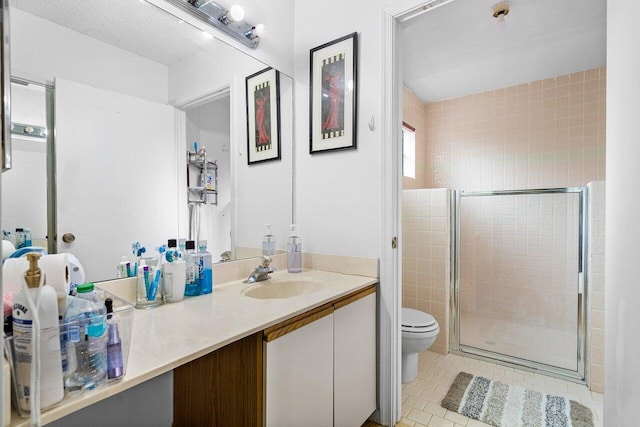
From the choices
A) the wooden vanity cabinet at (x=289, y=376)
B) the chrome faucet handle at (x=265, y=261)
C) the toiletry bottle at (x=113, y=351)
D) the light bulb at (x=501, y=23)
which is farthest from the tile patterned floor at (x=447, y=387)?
the light bulb at (x=501, y=23)

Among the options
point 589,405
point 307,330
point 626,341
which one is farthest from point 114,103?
point 589,405

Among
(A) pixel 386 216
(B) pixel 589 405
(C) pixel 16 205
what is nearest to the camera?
(C) pixel 16 205

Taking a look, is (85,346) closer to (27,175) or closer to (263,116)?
(27,175)

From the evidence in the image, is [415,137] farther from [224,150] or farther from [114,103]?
[114,103]

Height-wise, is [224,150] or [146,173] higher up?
[224,150]

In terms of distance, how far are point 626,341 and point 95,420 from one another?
5.39ft

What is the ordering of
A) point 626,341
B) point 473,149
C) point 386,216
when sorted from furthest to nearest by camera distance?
point 473,149 < point 386,216 < point 626,341

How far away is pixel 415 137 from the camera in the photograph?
3160 mm

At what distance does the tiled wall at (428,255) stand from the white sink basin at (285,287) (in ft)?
4.69

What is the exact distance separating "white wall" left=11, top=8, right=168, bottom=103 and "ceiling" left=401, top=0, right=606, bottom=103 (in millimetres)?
1277

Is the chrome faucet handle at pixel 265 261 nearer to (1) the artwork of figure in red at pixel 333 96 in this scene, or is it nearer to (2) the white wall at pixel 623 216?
(1) the artwork of figure in red at pixel 333 96

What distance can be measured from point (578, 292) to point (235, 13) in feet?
9.81

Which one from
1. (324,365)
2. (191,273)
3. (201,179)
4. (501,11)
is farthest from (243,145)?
(501,11)

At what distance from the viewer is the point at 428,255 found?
2.66 m
